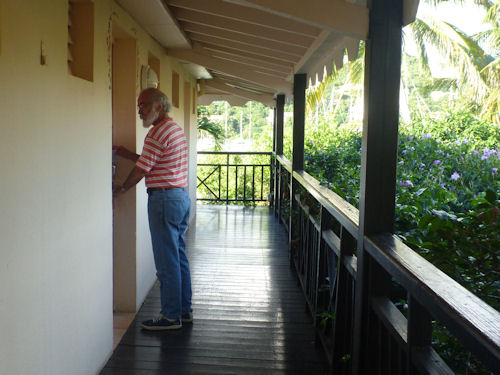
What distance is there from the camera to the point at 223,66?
5.14 metres

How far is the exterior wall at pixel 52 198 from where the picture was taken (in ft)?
5.78

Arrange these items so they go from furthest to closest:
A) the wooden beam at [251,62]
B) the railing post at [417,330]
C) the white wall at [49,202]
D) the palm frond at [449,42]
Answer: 1. the palm frond at [449,42]
2. the wooden beam at [251,62]
3. the white wall at [49,202]
4. the railing post at [417,330]

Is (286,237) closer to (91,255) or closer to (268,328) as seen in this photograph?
(268,328)

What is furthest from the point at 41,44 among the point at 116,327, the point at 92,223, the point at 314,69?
the point at 314,69

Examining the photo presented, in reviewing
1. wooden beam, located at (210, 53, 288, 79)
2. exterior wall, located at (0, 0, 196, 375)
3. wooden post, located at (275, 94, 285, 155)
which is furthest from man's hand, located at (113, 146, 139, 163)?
wooden post, located at (275, 94, 285, 155)

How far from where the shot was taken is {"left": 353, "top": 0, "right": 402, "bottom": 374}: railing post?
203 centimetres

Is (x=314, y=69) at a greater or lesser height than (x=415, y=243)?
greater

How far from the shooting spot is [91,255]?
107 inches

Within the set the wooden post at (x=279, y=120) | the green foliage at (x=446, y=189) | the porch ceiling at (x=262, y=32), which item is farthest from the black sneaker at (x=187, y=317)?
the wooden post at (x=279, y=120)

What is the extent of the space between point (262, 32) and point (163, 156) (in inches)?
49.7

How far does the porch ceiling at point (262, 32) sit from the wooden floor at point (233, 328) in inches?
75.0

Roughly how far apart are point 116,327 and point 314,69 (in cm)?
282

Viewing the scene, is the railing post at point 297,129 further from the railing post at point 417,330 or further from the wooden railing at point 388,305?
the railing post at point 417,330

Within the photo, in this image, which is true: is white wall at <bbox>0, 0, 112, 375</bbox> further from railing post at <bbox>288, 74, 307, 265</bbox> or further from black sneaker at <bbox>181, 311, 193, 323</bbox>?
railing post at <bbox>288, 74, 307, 265</bbox>
